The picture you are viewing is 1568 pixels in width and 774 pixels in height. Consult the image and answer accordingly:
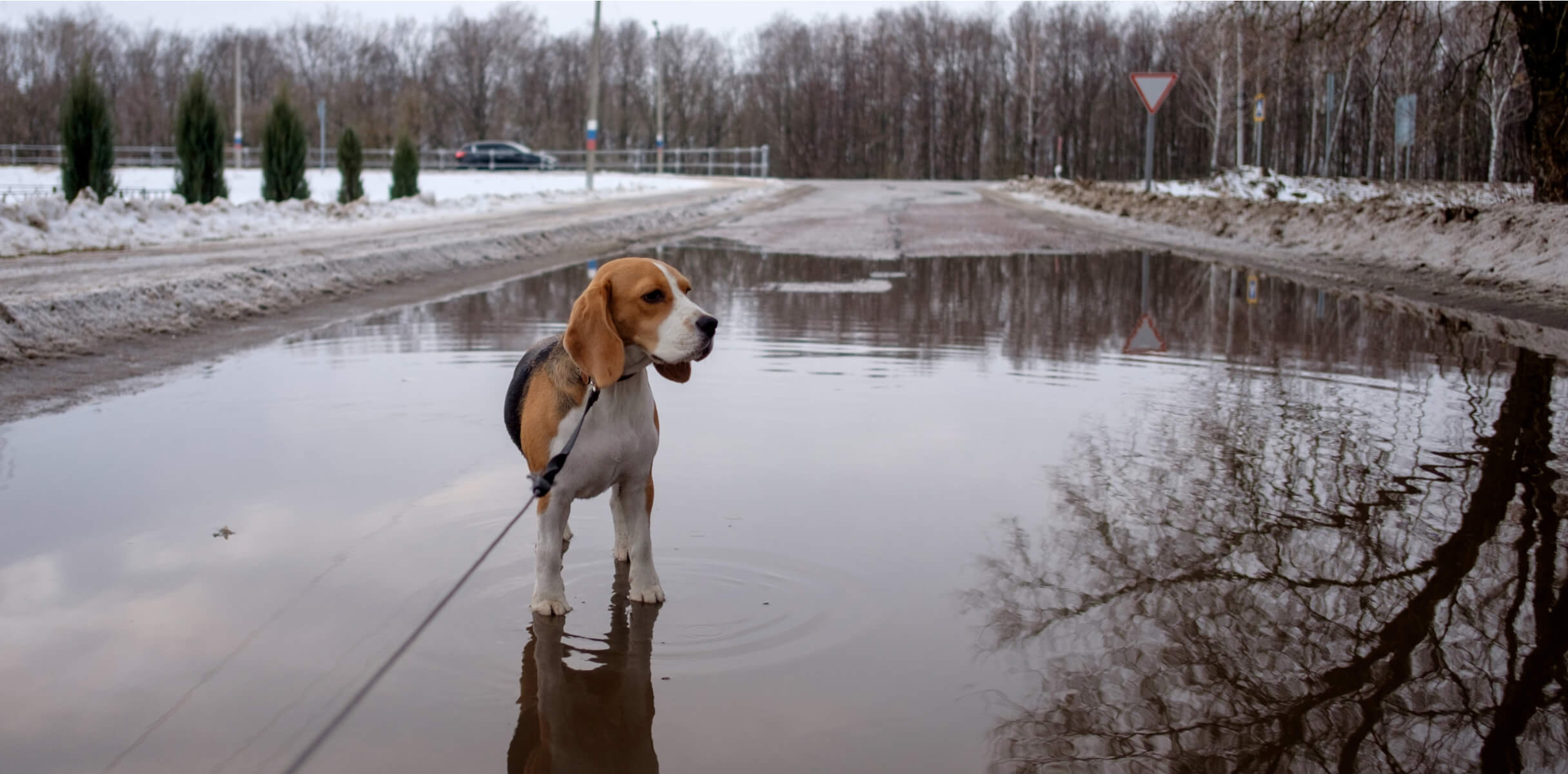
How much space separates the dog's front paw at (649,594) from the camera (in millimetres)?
3941

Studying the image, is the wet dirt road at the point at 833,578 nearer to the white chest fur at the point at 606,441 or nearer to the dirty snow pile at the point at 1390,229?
the white chest fur at the point at 606,441

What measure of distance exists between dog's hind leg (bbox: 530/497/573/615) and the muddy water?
0.07 meters

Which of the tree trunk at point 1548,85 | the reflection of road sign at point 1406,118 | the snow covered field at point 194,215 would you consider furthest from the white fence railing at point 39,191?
the tree trunk at point 1548,85

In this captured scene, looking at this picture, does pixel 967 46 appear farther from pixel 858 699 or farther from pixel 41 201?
pixel 858 699

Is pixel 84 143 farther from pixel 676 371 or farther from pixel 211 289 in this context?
pixel 676 371

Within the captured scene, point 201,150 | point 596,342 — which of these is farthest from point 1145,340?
point 201,150

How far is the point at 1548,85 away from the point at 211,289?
15368mm

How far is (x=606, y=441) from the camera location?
12.2ft

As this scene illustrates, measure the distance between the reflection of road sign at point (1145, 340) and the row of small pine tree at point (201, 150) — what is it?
67.4 feet

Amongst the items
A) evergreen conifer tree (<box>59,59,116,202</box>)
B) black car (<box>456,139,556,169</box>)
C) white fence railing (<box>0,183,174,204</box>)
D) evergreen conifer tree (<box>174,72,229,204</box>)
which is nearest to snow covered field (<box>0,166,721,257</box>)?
evergreen conifer tree (<box>174,72,229,204</box>)

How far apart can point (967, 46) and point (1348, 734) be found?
90925 millimetres

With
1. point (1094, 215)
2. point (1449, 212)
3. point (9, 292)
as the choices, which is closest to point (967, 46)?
point (1094, 215)

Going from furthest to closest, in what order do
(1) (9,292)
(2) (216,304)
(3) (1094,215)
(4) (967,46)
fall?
(4) (967,46) < (3) (1094,215) < (2) (216,304) < (1) (9,292)

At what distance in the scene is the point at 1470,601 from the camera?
12.6 ft
